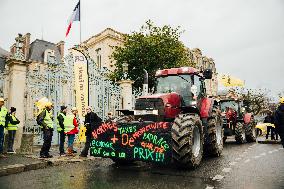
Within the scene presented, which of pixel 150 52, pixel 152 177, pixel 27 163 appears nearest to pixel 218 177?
pixel 152 177

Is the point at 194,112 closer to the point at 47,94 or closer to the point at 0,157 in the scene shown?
the point at 0,157

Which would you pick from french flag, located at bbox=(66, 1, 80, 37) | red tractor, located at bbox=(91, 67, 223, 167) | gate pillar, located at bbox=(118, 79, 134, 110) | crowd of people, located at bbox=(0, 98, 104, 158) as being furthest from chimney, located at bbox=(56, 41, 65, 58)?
red tractor, located at bbox=(91, 67, 223, 167)

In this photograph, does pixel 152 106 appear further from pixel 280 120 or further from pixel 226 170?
pixel 280 120

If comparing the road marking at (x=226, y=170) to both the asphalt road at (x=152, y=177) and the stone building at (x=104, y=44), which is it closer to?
the asphalt road at (x=152, y=177)

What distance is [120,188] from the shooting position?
207 inches

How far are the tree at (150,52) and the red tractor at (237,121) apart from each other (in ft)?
32.7

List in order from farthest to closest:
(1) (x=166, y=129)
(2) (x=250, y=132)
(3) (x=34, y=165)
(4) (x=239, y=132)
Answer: (2) (x=250, y=132)
(4) (x=239, y=132)
(3) (x=34, y=165)
(1) (x=166, y=129)

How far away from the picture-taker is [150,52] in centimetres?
2527

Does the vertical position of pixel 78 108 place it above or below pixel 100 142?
above

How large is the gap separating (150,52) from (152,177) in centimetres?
1977

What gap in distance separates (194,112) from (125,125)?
2271 mm

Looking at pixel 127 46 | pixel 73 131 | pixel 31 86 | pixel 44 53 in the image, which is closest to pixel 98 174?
pixel 73 131

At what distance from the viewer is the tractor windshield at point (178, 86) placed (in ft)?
29.1

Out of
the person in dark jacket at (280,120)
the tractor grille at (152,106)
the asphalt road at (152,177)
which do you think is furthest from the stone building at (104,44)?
the person in dark jacket at (280,120)
